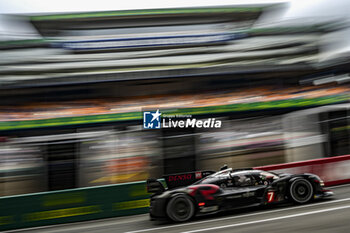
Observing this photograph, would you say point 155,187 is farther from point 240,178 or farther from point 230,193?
point 240,178

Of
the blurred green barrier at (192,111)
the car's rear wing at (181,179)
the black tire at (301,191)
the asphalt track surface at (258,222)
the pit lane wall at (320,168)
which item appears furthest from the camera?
the blurred green barrier at (192,111)

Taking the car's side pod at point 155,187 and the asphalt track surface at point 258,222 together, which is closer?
the asphalt track surface at point 258,222

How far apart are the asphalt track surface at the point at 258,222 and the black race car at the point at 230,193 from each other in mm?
214

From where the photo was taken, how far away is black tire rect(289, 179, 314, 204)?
6715 millimetres

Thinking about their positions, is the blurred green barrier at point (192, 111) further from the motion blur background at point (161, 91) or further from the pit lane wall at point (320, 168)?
the pit lane wall at point (320, 168)

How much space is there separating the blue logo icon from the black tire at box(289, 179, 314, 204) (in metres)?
7.12

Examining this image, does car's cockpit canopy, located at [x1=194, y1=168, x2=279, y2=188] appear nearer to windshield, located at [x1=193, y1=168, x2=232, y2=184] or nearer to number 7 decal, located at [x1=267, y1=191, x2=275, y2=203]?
windshield, located at [x1=193, y1=168, x2=232, y2=184]

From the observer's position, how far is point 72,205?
8.18m

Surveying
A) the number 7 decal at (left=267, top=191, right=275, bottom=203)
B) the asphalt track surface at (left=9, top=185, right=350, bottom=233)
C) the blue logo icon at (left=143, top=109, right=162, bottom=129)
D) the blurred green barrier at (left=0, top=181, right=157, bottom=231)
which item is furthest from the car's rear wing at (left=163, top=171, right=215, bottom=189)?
the blue logo icon at (left=143, top=109, right=162, bottom=129)

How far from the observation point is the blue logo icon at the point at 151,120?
508 inches

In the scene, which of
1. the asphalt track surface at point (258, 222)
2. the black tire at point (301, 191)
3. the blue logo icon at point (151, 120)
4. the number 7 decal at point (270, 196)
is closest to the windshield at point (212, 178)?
the asphalt track surface at point (258, 222)

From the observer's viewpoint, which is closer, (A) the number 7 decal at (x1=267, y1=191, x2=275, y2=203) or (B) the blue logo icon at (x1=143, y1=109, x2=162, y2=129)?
(A) the number 7 decal at (x1=267, y1=191, x2=275, y2=203)

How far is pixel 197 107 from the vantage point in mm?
13422

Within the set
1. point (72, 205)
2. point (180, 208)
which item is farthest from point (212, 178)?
point (72, 205)
